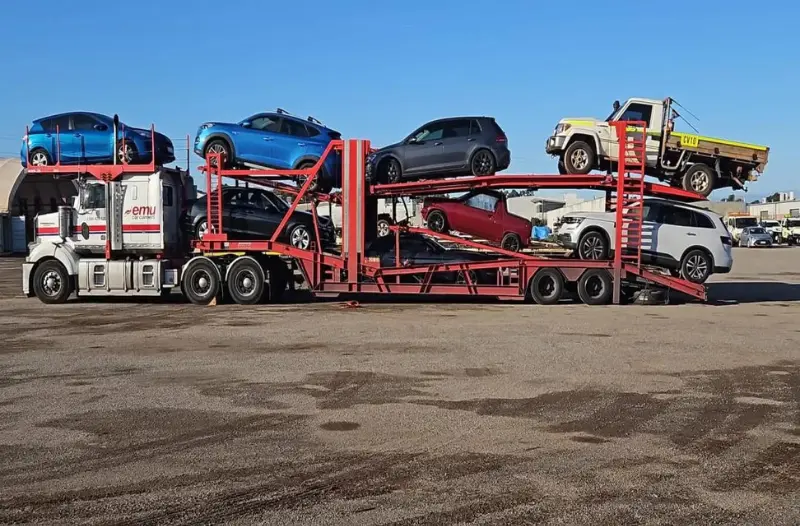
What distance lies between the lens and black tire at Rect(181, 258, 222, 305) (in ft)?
58.2

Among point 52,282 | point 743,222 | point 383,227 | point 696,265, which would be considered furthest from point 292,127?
point 743,222

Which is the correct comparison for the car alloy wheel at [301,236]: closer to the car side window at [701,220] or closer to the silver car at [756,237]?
the car side window at [701,220]

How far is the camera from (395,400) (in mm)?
8250

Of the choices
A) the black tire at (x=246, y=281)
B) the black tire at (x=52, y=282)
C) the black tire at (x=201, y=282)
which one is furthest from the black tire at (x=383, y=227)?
the black tire at (x=52, y=282)

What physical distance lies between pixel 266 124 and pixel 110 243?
4361 millimetres

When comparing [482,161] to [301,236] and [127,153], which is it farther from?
[127,153]

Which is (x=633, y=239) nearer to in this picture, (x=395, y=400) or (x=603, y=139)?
(x=603, y=139)

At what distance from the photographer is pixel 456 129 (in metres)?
17.1

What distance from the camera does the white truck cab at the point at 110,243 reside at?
17.9 m

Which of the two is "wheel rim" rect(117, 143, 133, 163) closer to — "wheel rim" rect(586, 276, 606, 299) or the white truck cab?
the white truck cab

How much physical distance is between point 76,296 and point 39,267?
1.48 meters

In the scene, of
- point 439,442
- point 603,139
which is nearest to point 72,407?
point 439,442

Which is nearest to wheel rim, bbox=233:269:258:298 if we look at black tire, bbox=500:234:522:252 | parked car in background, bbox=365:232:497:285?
parked car in background, bbox=365:232:497:285

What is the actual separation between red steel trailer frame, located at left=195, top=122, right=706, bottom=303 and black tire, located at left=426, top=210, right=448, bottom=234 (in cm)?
32
